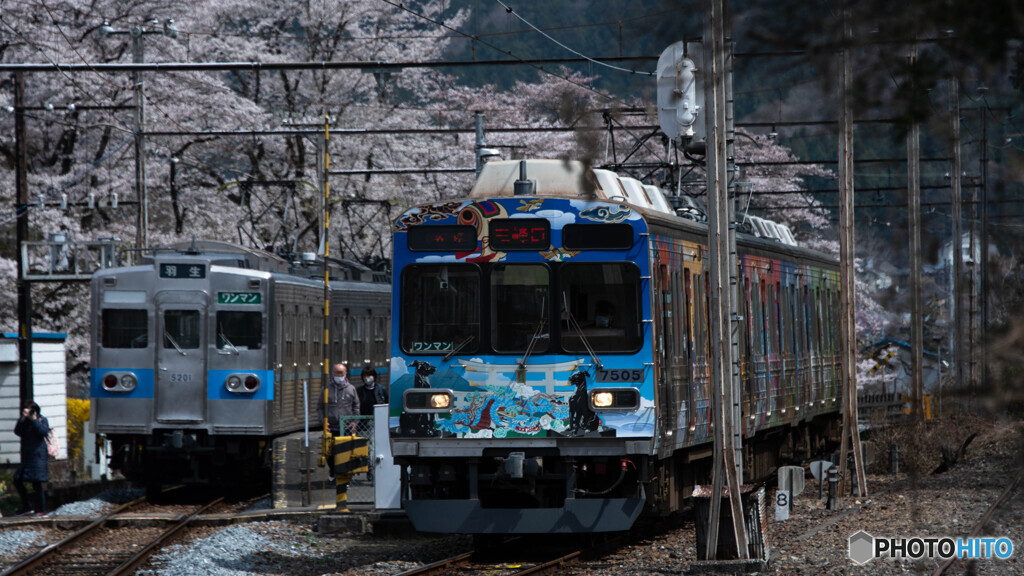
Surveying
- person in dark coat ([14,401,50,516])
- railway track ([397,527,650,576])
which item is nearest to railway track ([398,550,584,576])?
railway track ([397,527,650,576])

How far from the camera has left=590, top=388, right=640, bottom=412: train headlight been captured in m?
10.5

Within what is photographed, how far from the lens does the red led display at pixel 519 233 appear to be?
10703 mm

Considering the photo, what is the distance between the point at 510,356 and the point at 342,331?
36.3 ft

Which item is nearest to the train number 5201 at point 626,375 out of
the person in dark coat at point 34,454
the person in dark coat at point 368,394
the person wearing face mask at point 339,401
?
the person wearing face mask at point 339,401

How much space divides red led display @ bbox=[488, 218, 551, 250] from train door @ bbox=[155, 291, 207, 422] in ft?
24.9

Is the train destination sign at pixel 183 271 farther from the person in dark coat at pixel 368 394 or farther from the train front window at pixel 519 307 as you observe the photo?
the train front window at pixel 519 307

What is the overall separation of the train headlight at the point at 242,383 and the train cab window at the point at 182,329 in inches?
24.3

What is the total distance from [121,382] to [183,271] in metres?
1.62

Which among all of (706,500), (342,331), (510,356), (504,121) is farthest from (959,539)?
(504,121)

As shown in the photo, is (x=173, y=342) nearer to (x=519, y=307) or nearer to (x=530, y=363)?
(x=519, y=307)

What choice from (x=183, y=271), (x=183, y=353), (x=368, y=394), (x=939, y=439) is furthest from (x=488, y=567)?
(x=939, y=439)

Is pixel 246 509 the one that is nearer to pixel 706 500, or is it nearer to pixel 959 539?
pixel 706 500

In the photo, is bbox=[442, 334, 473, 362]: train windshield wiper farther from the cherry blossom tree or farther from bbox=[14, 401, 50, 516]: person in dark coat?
the cherry blossom tree

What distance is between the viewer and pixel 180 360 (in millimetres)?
17281
